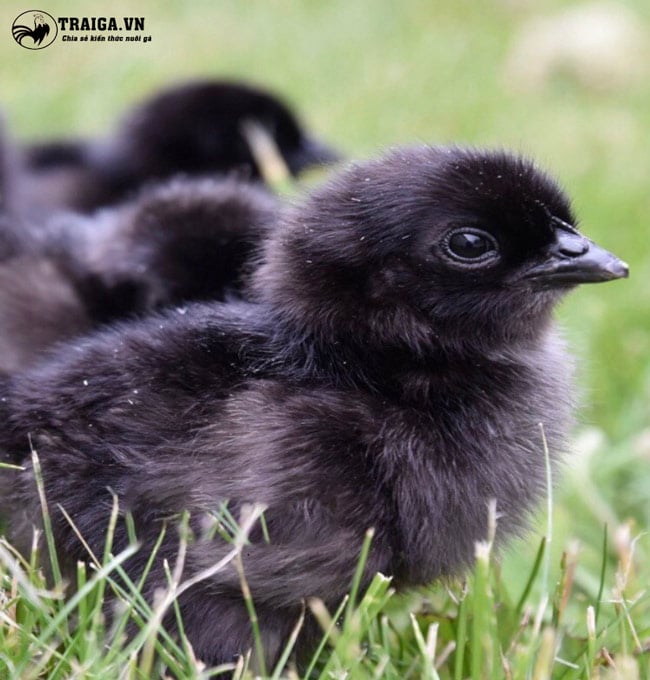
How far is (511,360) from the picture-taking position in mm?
2240

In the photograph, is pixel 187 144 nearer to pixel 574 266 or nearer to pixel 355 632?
pixel 574 266

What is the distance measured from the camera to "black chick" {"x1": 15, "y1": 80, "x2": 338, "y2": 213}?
4496mm

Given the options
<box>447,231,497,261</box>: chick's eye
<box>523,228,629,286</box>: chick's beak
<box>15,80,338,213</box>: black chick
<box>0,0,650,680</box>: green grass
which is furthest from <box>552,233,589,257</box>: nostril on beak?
<box>15,80,338,213</box>: black chick

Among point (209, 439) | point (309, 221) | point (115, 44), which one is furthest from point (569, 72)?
point (209, 439)

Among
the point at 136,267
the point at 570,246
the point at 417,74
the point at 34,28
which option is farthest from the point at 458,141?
the point at 34,28

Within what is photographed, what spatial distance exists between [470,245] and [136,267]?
120cm

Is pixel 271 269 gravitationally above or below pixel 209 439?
above

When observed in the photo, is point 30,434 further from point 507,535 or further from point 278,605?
point 507,535

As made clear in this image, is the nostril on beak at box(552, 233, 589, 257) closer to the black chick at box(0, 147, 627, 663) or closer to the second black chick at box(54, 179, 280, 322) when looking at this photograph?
the black chick at box(0, 147, 627, 663)

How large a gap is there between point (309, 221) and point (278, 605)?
2.54 feet

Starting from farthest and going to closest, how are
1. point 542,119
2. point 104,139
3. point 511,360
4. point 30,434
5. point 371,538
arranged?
1. point 542,119
2. point 104,139
3. point 511,360
4. point 30,434
5. point 371,538

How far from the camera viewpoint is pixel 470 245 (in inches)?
83.6

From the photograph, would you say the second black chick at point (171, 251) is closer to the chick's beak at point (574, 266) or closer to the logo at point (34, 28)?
the chick's beak at point (574, 266)

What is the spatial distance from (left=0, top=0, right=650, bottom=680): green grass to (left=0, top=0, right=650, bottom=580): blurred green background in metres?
0.02
